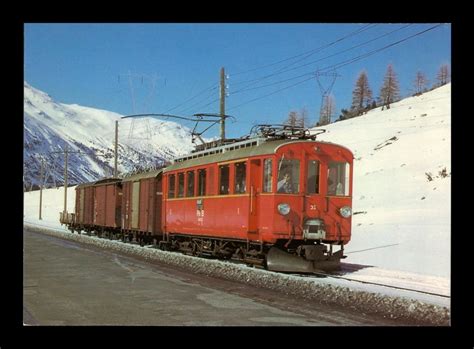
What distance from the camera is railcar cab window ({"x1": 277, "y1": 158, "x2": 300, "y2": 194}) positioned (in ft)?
49.4

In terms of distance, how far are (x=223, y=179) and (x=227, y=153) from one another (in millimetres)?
773

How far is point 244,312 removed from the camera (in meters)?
10.5

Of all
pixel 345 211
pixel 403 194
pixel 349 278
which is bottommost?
pixel 349 278

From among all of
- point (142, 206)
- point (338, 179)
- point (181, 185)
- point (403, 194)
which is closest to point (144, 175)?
point (142, 206)

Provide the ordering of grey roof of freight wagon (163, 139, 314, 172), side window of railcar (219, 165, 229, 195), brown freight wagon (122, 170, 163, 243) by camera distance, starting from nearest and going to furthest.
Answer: grey roof of freight wagon (163, 139, 314, 172) → side window of railcar (219, 165, 229, 195) → brown freight wagon (122, 170, 163, 243)

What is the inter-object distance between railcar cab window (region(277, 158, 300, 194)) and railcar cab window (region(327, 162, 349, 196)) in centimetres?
101

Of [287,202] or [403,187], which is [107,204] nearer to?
[403,187]

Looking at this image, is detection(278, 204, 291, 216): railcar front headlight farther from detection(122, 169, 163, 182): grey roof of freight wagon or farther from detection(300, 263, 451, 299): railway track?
detection(122, 169, 163, 182): grey roof of freight wagon

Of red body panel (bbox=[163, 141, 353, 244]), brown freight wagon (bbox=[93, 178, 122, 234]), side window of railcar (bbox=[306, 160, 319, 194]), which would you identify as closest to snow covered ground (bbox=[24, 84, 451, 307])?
red body panel (bbox=[163, 141, 353, 244])

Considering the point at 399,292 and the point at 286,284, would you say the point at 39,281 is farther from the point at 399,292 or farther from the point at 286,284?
the point at 399,292

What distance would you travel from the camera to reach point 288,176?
1520 centimetres

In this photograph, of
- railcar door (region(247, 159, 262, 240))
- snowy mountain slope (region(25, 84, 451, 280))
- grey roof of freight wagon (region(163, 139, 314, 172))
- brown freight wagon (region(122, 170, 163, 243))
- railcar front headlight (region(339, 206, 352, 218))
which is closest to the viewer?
grey roof of freight wagon (region(163, 139, 314, 172))
